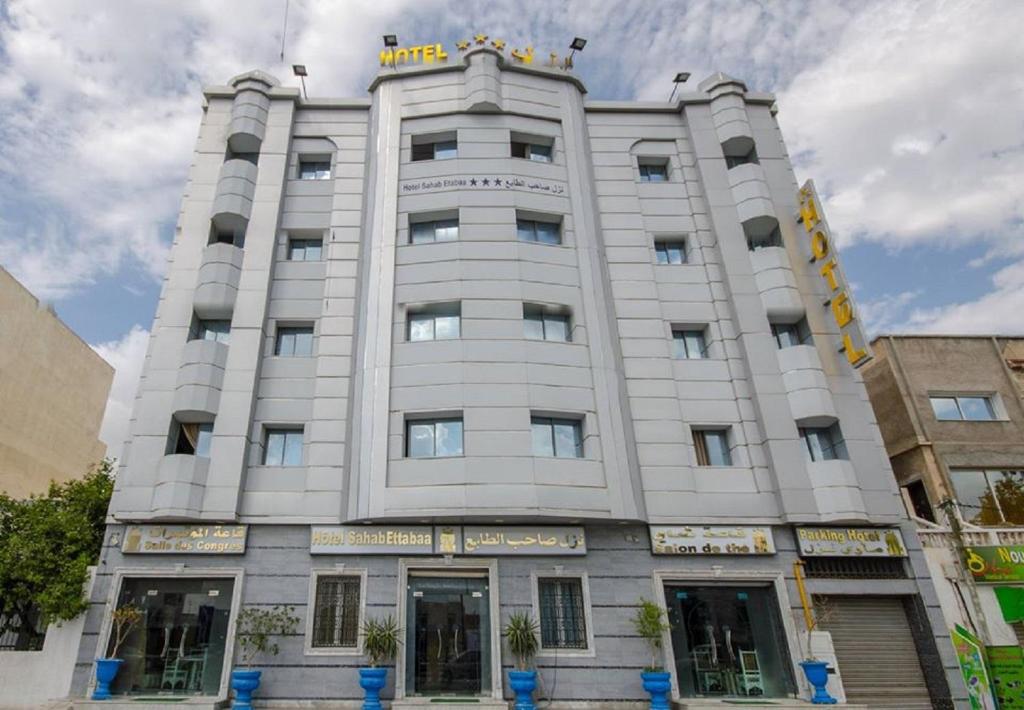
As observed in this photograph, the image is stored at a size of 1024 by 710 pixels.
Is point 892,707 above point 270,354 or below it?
below

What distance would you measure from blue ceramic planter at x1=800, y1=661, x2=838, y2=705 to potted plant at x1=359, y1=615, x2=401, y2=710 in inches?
419

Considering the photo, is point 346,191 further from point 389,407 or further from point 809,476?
point 809,476

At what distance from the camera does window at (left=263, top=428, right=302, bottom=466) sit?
710 inches

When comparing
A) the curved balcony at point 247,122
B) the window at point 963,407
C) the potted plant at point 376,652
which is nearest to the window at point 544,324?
the potted plant at point 376,652

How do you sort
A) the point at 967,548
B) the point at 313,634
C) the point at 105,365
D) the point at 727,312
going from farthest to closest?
the point at 105,365, the point at 727,312, the point at 967,548, the point at 313,634

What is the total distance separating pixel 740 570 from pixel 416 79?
21.0 m

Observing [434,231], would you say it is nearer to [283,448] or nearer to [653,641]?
[283,448]

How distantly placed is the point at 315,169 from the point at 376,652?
A: 56.1ft

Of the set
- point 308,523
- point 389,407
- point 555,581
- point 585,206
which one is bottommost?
point 555,581

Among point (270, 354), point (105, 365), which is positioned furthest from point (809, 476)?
point (105, 365)

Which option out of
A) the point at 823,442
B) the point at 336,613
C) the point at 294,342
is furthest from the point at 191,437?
the point at 823,442

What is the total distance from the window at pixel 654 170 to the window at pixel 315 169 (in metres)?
12.3

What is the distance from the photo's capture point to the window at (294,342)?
19609 mm

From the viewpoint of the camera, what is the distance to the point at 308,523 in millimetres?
16812
